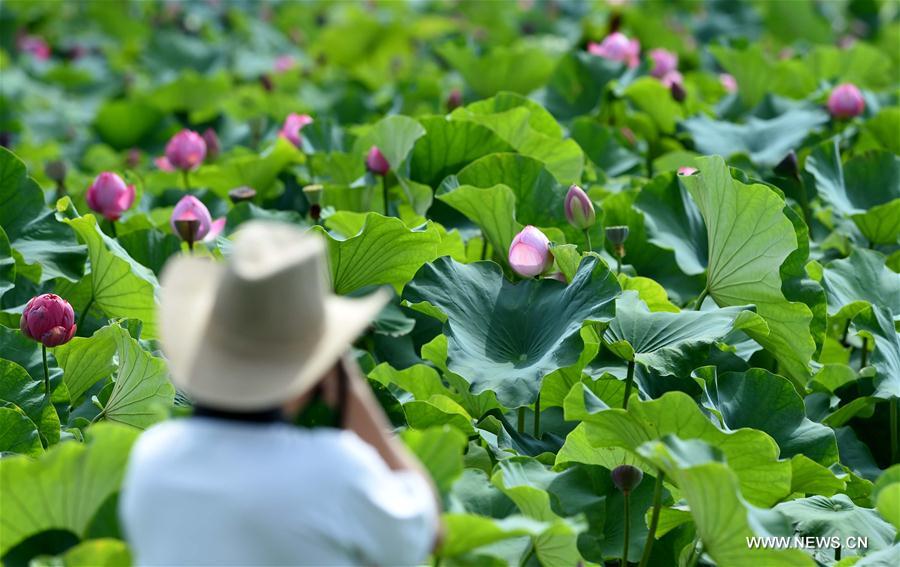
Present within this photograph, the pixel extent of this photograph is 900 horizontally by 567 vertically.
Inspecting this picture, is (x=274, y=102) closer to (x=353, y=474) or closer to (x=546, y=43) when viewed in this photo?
(x=546, y=43)

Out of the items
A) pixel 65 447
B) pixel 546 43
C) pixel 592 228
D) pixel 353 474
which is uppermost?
pixel 353 474

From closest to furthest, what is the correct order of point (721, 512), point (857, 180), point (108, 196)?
point (721, 512) → point (108, 196) → point (857, 180)

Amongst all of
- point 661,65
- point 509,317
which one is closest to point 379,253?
point 509,317

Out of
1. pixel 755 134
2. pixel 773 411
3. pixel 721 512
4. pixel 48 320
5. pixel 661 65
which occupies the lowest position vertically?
pixel 661 65

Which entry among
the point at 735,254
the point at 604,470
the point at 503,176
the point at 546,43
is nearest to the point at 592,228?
the point at 503,176

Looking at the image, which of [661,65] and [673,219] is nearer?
[673,219]

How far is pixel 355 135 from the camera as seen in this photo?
2.99m

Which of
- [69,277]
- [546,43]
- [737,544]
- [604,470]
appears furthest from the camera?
[546,43]

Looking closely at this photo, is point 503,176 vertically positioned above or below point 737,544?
below

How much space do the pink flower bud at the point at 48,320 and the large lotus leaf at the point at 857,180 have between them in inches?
55.7

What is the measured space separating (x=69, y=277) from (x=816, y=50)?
253 centimetres

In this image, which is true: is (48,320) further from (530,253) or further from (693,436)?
(693,436)

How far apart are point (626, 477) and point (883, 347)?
20.6 inches

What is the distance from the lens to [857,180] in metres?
2.71
